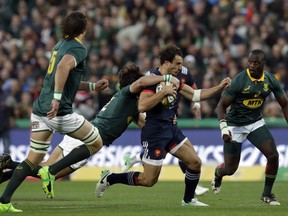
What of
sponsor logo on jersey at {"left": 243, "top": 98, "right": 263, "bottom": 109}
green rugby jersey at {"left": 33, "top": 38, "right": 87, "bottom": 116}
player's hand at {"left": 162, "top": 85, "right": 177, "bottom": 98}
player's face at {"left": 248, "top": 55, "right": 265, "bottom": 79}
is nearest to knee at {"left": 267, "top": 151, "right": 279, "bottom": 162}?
sponsor logo on jersey at {"left": 243, "top": 98, "right": 263, "bottom": 109}

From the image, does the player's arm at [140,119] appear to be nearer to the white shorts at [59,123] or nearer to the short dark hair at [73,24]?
the white shorts at [59,123]

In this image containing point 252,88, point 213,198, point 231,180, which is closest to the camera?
point 252,88

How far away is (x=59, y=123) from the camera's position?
44.0ft

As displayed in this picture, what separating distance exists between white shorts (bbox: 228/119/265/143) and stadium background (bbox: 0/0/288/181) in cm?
755

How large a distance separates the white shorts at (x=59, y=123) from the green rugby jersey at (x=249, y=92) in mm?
3273

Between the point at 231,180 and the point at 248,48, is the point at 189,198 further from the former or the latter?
the point at 248,48

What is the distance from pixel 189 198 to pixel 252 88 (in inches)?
89.8

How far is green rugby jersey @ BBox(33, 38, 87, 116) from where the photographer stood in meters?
13.4

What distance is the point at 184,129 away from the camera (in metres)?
24.9

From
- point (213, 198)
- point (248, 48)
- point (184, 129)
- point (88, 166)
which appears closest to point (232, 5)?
point (248, 48)

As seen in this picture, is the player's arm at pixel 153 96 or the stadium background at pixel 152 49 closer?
the player's arm at pixel 153 96

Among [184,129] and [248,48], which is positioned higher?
[248,48]

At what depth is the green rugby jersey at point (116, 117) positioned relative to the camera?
15950 mm

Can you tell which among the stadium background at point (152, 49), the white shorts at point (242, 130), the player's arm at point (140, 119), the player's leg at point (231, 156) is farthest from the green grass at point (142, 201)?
the stadium background at point (152, 49)
